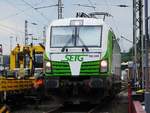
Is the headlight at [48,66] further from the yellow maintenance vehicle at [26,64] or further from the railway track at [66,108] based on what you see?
the yellow maintenance vehicle at [26,64]

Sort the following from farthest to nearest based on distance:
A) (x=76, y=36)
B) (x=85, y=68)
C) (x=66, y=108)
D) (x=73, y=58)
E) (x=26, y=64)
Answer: (x=26, y=64), (x=66, y=108), (x=76, y=36), (x=73, y=58), (x=85, y=68)

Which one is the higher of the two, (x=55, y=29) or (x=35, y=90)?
(x=55, y=29)

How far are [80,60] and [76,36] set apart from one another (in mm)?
1361

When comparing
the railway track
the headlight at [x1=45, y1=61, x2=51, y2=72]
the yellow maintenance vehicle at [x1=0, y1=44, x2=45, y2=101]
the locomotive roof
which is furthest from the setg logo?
the yellow maintenance vehicle at [x1=0, y1=44, x2=45, y2=101]

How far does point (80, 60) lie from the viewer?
883 inches

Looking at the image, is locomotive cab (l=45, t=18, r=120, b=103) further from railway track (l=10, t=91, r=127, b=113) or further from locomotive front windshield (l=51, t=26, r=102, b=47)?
railway track (l=10, t=91, r=127, b=113)

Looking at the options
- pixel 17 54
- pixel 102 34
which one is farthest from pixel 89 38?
pixel 17 54

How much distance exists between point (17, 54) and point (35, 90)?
393cm

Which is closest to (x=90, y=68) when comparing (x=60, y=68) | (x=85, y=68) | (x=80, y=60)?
(x=85, y=68)

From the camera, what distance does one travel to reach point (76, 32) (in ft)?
76.9

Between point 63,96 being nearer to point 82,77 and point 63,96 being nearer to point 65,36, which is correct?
point 82,77

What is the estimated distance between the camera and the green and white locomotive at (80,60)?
22281 mm

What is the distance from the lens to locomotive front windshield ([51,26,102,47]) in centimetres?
2298

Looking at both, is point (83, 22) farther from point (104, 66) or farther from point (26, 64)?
point (26, 64)
